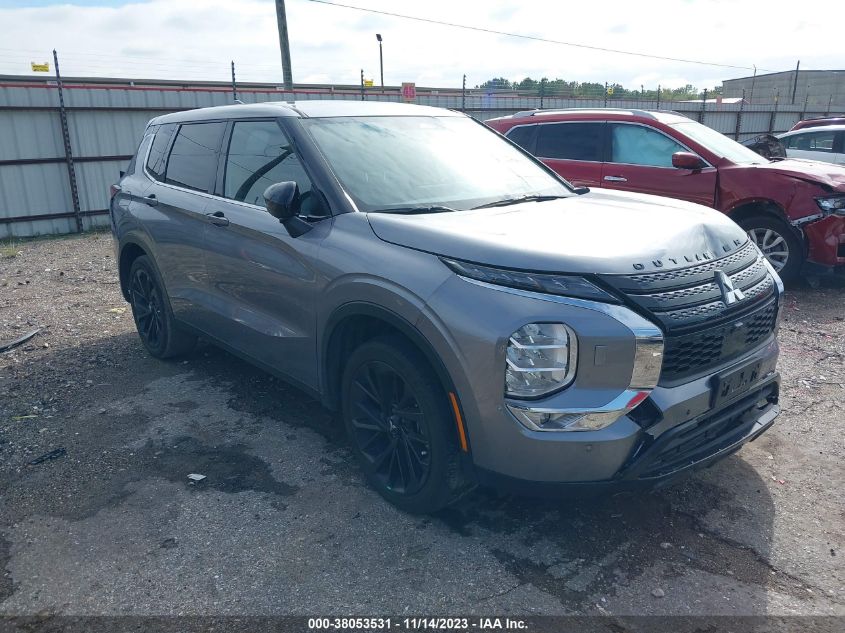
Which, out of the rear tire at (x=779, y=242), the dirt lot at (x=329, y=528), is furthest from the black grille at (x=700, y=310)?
the rear tire at (x=779, y=242)

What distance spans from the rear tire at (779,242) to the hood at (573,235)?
13.6 ft

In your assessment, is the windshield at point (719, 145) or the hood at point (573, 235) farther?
the windshield at point (719, 145)

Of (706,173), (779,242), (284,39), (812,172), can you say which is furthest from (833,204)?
(284,39)

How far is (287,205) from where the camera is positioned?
3.39 metres

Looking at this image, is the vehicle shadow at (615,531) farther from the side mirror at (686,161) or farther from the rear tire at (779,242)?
the side mirror at (686,161)

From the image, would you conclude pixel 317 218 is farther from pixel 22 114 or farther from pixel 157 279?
pixel 22 114

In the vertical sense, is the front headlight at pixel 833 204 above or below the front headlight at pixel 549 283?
below

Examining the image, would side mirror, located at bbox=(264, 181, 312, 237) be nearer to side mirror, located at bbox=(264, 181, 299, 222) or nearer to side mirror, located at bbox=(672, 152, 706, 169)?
side mirror, located at bbox=(264, 181, 299, 222)

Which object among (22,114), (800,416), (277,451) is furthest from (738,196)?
(22,114)

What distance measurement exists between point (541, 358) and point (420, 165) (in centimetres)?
161

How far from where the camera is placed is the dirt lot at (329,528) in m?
2.76

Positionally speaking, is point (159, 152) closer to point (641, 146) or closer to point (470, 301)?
point (470, 301)

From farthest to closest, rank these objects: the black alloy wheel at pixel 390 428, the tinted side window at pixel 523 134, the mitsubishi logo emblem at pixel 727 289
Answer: the tinted side window at pixel 523 134, the black alloy wheel at pixel 390 428, the mitsubishi logo emblem at pixel 727 289

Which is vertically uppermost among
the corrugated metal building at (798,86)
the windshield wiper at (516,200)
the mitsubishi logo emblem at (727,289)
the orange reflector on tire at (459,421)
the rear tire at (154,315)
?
the corrugated metal building at (798,86)
